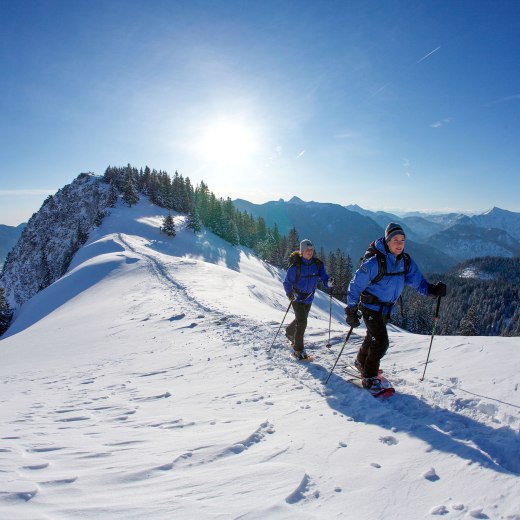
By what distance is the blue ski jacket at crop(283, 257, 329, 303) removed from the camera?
8.73m

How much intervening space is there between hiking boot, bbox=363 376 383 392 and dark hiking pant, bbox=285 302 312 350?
233cm

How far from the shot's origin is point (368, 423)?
493 cm

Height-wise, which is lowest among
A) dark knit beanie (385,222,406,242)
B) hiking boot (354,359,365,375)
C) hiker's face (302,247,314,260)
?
hiking boot (354,359,365,375)

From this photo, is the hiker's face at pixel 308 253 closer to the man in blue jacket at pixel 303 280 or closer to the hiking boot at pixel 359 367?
the man in blue jacket at pixel 303 280

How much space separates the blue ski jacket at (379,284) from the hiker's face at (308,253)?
264 cm

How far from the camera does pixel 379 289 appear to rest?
19.9ft

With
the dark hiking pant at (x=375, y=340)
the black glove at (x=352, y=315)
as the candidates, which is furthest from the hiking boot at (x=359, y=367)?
the black glove at (x=352, y=315)

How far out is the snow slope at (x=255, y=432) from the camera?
3047 mm

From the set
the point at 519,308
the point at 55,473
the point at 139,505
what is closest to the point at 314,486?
the point at 139,505

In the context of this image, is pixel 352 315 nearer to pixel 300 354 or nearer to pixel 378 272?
pixel 378 272

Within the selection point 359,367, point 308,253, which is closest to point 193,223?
point 308,253

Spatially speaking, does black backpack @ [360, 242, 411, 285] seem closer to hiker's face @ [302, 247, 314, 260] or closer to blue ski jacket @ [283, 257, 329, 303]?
hiker's face @ [302, 247, 314, 260]

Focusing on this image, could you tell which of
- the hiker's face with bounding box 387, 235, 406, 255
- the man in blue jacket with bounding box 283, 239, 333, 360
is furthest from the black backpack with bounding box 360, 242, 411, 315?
the man in blue jacket with bounding box 283, 239, 333, 360

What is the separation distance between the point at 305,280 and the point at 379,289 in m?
2.90
